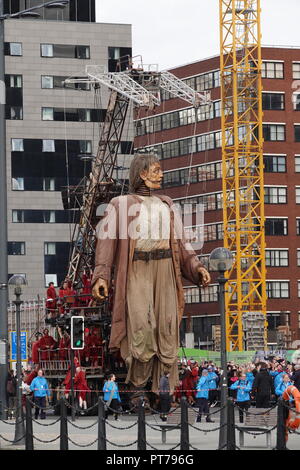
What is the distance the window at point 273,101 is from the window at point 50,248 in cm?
2607

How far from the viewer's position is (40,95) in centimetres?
8156

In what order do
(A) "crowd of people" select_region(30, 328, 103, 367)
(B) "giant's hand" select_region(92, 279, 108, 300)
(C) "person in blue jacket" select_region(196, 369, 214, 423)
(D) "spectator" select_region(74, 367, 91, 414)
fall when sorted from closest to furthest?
(B) "giant's hand" select_region(92, 279, 108, 300) → (C) "person in blue jacket" select_region(196, 369, 214, 423) → (D) "spectator" select_region(74, 367, 91, 414) → (A) "crowd of people" select_region(30, 328, 103, 367)

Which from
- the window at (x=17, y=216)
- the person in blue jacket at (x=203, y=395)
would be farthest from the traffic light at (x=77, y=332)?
the window at (x=17, y=216)

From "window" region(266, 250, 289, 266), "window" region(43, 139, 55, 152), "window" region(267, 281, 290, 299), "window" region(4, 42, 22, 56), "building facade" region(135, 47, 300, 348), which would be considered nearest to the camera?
"window" region(4, 42, 22, 56)

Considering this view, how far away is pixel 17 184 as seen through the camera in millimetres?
81625

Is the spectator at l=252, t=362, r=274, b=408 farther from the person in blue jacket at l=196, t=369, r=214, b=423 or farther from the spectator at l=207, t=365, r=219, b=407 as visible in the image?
the spectator at l=207, t=365, r=219, b=407

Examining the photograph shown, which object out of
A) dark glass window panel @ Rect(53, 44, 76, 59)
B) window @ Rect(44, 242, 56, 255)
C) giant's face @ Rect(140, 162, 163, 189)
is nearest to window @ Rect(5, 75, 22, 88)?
dark glass window panel @ Rect(53, 44, 76, 59)

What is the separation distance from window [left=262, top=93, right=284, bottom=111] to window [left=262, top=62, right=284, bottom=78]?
1.50 m

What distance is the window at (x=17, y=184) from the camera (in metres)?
81.4

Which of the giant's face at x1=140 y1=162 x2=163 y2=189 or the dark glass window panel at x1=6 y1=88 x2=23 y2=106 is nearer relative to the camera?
the giant's face at x1=140 y1=162 x2=163 y2=189

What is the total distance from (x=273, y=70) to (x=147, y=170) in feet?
268

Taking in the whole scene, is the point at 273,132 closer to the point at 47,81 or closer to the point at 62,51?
the point at 62,51

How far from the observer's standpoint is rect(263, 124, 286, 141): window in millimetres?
100812
